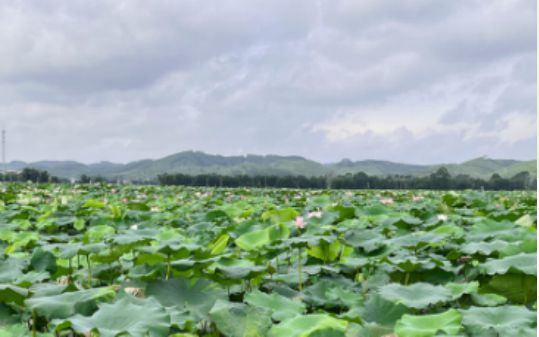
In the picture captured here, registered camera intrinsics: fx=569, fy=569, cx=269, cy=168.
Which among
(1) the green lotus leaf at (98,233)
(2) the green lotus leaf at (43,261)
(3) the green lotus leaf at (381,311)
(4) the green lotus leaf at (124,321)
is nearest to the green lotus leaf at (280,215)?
(1) the green lotus leaf at (98,233)

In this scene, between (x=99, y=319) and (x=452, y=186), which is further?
(x=452, y=186)

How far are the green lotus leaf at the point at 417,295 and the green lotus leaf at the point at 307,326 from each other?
439 millimetres

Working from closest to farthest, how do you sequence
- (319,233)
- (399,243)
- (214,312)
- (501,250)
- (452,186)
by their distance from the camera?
(214,312) < (501,250) < (399,243) < (319,233) < (452,186)

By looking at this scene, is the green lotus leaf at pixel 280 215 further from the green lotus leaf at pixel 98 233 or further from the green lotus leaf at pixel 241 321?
the green lotus leaf at pixel 241 321

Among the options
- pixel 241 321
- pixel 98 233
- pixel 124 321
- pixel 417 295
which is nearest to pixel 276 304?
pixel 241 321

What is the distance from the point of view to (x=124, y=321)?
156 cm

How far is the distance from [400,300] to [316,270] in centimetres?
82

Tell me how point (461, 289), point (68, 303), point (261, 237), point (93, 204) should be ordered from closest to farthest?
point (68, 303)
point (461, 289)
point (261, 237)
point (93, 204)

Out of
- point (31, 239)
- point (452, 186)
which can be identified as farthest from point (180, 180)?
point (31, 239)

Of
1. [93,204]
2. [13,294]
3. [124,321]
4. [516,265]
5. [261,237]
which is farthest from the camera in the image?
[93,204]

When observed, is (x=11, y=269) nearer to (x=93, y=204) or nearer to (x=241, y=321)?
(x=241, y=321)

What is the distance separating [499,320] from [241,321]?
799 mm

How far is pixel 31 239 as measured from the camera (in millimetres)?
3568

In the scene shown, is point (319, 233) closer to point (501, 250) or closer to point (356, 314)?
point (501, 250)
